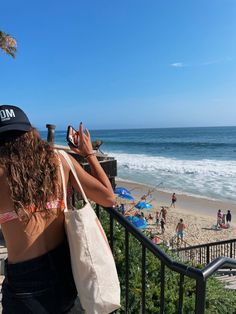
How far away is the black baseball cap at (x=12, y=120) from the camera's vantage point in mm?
1602

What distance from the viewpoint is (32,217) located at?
1654 mm

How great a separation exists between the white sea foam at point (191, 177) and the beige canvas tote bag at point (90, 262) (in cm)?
2612

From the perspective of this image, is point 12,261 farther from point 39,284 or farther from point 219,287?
point 219,287

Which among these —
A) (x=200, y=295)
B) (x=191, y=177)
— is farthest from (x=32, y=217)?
(x=191, y=177)

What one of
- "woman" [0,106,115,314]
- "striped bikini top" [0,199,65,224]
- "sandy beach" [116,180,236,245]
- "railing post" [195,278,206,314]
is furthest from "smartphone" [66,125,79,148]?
"sandy beach" [116,180,236,245]

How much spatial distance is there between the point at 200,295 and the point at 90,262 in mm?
487

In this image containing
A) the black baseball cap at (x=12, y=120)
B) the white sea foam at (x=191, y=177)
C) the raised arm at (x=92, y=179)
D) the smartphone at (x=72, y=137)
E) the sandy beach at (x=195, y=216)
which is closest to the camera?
the black baseball cap at (x=12, y=120)

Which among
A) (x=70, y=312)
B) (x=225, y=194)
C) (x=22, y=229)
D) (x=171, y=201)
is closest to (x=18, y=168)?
(x=22, y=229)

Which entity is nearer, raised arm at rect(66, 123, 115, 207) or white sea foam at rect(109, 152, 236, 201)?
raised arm at rect(66, 123, 115, 207)

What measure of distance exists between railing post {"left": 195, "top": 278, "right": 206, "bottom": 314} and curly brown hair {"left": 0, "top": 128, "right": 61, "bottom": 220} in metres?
0.72

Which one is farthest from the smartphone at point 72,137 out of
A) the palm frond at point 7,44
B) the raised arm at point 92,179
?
the palm frond at point 7,44

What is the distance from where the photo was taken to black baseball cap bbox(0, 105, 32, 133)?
5.25 ft

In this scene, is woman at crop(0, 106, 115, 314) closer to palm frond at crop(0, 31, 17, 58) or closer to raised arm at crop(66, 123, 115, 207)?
raised arm at crop(66, 123, 115, 207)

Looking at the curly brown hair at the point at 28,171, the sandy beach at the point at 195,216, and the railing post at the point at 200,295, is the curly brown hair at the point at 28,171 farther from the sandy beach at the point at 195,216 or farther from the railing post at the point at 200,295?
the sandy beach at the point at 195,216
